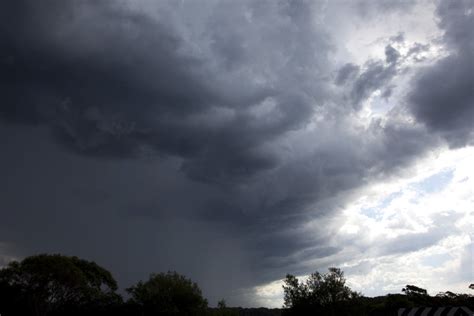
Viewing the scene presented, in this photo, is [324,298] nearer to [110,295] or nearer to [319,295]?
[319,295]

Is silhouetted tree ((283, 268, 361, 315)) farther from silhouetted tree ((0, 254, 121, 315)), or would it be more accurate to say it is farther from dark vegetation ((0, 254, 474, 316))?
silhouetted tree ((0, 254, 121, 315))

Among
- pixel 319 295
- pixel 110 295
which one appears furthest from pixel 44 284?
pixel 319 295

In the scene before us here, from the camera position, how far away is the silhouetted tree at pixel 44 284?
228 feet

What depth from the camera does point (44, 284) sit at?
70312 millimetres

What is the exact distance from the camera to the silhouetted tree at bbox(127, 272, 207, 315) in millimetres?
75125

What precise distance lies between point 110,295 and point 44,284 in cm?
1231

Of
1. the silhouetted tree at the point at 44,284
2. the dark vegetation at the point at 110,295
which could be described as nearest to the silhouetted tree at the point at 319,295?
the dark vegetation at the point at 110,295

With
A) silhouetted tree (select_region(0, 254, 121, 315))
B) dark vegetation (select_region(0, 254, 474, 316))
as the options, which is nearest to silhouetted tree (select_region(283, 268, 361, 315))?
dark vegetation (select_region(0, 254, 474, 316))

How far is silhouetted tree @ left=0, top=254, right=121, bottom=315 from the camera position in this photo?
69.4 metres

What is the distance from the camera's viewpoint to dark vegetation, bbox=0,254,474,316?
69688 millimetres

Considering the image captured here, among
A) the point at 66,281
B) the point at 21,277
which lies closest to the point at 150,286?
the point at 66,281

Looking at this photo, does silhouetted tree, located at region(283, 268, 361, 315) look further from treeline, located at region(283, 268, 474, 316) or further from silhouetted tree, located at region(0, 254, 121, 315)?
silhouetted tree, located at region(0, 254, 121, 315)

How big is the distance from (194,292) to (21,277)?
2902 cm

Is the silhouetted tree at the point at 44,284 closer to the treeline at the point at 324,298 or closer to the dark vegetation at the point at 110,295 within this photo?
the dark vegetation at the point at 110,295
